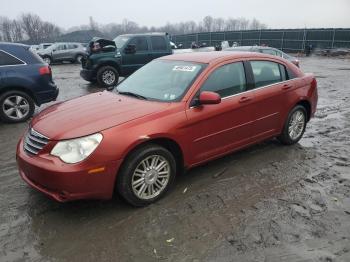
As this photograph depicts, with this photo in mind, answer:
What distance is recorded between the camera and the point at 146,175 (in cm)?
407

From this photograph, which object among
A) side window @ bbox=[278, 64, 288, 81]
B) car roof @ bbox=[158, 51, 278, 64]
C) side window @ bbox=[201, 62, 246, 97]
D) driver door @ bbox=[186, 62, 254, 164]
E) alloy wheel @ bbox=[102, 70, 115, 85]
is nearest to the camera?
driver door @ bbox=[186, 62, 254, 164]

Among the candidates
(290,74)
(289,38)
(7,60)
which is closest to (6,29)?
(289,38)

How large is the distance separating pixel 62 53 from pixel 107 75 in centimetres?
1475

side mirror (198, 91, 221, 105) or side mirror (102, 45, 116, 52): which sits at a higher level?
side mirror (198, 91, 221, 105)

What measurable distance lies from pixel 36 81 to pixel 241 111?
4995mm

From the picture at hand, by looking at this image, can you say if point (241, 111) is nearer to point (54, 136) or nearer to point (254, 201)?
point (254, 201)

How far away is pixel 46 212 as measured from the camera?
13.1 ft

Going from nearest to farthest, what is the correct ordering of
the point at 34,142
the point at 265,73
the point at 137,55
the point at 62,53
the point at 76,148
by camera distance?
the point at 76,148
the point at 34,142
the point at 265,73
the point at 137,55
the point at 62,53

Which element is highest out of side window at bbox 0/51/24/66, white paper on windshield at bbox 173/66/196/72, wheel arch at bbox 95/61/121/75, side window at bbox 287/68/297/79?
white paper on windshield at bbox 173/66/196/72

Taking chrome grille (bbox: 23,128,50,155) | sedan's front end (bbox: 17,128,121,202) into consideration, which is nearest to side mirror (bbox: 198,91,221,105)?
sedan's front end (bbox: 17,128,121,202)

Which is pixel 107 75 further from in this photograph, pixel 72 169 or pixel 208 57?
pixel 72 169

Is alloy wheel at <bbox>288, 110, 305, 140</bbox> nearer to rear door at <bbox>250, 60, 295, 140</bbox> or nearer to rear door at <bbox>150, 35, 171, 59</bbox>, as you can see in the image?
rear door at <bbox>250, 60, 295, 140</bbox>

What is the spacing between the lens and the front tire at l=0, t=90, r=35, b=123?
7.75 metres

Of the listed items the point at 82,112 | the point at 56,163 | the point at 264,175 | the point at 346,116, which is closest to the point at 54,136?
the point at 56,163
